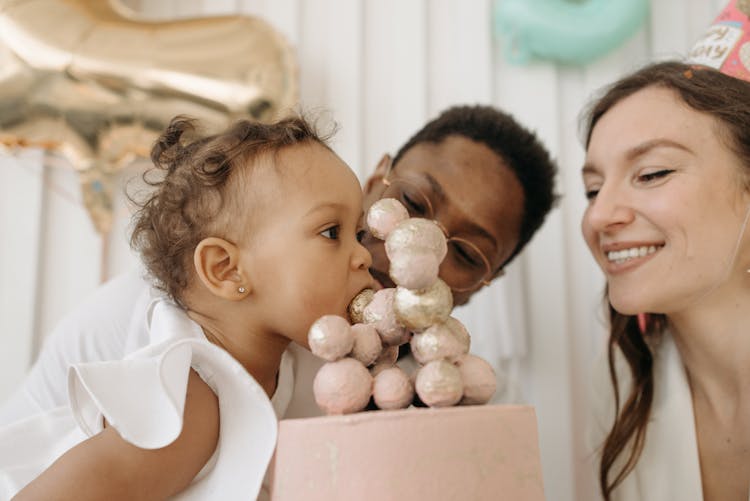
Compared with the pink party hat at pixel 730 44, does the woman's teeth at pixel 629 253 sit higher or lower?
lower

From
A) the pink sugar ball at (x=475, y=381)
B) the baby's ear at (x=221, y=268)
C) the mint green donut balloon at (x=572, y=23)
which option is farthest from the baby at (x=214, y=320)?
the mint green donut balloon at (x=572, y=23)

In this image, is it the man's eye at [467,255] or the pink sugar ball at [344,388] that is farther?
the man's eye at [467,255]

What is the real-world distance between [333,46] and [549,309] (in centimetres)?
87

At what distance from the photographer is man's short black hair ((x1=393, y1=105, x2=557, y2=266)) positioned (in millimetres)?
1410

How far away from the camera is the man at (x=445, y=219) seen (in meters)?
1.13

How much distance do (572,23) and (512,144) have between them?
1.52ft

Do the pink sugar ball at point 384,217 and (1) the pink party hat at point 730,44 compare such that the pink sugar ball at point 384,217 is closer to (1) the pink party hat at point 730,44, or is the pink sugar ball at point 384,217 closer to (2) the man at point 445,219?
(2) the man at point 445,219

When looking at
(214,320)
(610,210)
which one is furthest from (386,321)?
(610,210)

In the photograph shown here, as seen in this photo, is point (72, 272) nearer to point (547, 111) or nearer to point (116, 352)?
point (116, 352)

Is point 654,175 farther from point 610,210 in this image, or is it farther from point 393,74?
point 393,74

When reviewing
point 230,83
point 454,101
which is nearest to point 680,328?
point 454,101

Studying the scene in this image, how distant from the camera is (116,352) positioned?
115cm

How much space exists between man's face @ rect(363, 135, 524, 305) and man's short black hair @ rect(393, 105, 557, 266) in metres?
0.03

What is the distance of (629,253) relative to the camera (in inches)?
43.7
